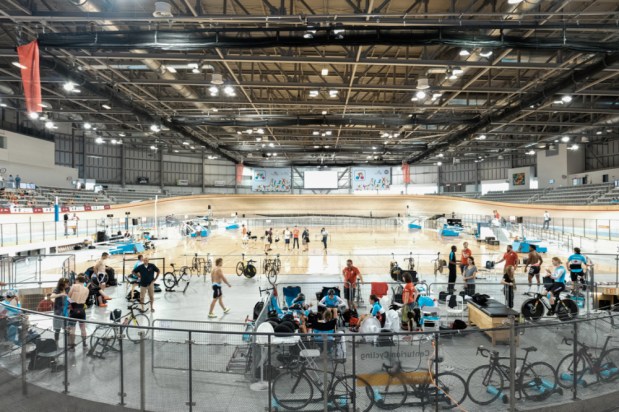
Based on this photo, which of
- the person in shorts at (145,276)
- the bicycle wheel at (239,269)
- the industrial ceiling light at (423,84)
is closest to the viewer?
the person in shorts at (145,276)

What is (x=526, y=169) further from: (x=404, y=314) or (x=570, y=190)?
(x=404, y=314)

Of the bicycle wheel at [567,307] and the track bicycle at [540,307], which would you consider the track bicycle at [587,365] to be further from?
the bicycle wheel at [567,307]

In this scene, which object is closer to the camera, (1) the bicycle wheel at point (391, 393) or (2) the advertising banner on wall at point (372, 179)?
(1) the bicycle wheel at point (391, 393)

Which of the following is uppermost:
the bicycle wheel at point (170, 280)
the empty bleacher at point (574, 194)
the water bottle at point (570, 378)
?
the empty bleacher at point (574, 194)

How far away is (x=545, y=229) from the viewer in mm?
28156

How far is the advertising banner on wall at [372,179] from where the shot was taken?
42.2 meters

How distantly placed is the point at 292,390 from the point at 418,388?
5.53 ft

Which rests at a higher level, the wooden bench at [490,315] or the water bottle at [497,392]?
the wooden bench at [490,315]

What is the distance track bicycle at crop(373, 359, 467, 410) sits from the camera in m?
4.88

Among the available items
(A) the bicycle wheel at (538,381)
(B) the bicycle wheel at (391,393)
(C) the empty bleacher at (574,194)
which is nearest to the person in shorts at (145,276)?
(B) the bicycle wheel at (391,393)

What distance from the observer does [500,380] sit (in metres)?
5.06

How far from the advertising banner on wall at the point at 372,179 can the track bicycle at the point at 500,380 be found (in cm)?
3740

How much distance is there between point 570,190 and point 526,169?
41.8 feet

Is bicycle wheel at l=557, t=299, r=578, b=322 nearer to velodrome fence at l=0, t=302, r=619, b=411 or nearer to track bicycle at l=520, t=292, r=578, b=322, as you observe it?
track bicycle at l=520, t=292, r=578, b=322
